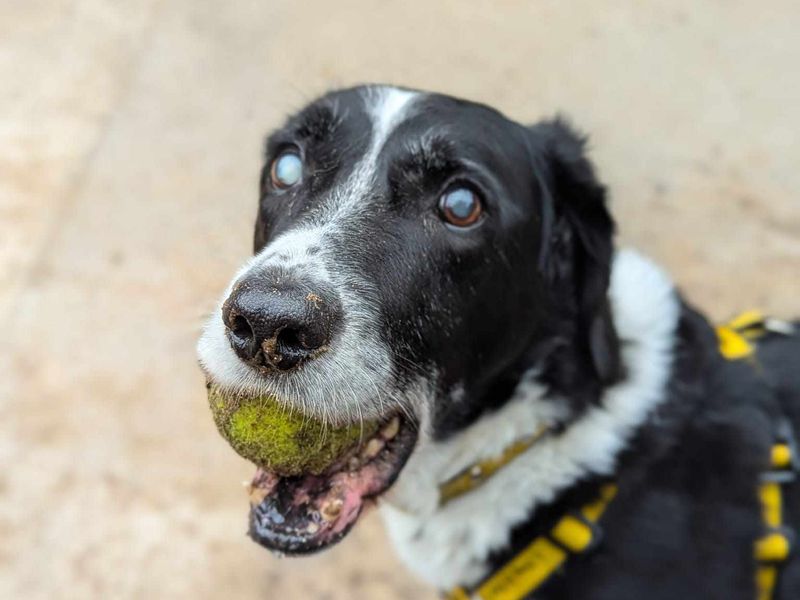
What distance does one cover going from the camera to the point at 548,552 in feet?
7.03

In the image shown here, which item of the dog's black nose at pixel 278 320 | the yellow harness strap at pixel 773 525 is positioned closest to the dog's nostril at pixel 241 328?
the dog's black nose at pixel 278 320

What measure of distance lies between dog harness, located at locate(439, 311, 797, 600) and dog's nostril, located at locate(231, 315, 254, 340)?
2.88 ft

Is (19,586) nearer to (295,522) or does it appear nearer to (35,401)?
(35,401)

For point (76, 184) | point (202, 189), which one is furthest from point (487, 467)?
point (76, 184)

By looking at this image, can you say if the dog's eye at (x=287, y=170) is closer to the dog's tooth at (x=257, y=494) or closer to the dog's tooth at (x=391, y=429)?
the dog's tooth at (x=391, y=429)

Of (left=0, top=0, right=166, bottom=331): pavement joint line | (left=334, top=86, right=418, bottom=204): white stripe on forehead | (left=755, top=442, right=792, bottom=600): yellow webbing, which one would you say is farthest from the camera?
(left=0, top=0, right=166, bottom=331): pavement joint line

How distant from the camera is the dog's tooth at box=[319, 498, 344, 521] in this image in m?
1.85

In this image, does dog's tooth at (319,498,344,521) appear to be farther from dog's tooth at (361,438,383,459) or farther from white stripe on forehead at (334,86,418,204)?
white stripe on forehead at (334,86,418,204)

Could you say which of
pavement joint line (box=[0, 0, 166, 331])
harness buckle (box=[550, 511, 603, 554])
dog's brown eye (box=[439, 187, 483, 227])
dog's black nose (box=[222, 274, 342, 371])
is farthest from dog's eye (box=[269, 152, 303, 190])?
pavement joint line (box=[0, 0, 166, 331])

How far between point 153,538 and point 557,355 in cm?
171

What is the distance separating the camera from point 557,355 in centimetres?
224

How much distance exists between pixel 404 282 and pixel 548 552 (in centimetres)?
83

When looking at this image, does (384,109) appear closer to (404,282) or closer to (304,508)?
(404,282)

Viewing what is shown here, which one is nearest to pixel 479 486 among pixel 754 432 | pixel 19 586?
pixel 754 432
